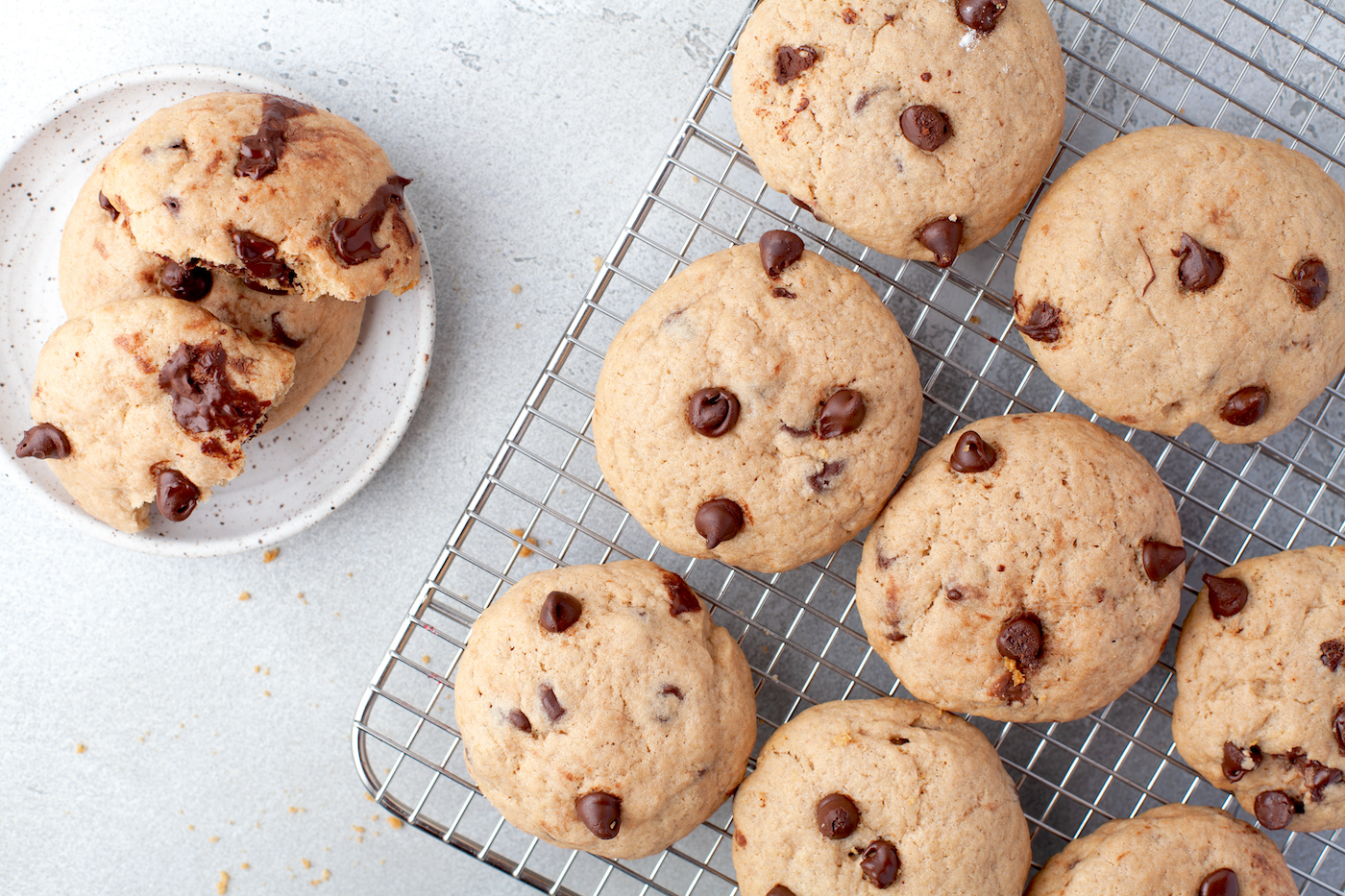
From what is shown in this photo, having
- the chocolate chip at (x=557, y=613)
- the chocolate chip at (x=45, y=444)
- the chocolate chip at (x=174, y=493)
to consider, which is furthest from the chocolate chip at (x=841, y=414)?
the chocolate chip at (x=45, y=444)

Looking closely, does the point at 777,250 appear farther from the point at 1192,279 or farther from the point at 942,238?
the point at 1192,279

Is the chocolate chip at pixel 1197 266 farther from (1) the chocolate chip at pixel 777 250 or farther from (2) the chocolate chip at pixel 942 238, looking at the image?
(1) the chocolate chip at pixel 777 250

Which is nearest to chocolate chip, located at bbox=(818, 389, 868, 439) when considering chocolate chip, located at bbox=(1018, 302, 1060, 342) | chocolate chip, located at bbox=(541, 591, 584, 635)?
chocolate chip, located at bbox=(1018, 302, 1060, 342)

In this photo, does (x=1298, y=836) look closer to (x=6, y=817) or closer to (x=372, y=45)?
(x=372, y=45)

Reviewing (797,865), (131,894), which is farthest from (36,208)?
(797,865)

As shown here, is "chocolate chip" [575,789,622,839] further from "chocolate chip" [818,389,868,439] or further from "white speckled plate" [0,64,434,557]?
"white speckled plate" [0,64,434,557]
